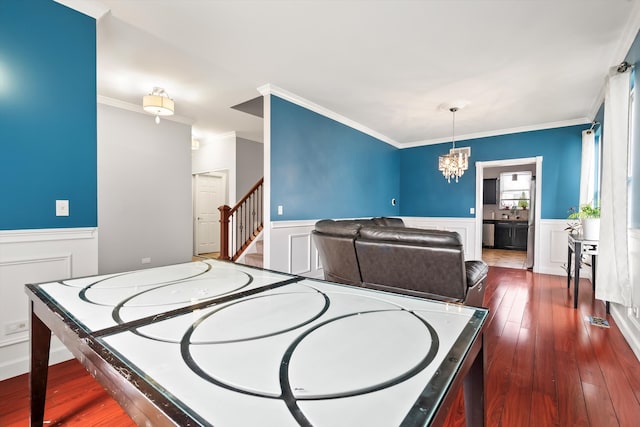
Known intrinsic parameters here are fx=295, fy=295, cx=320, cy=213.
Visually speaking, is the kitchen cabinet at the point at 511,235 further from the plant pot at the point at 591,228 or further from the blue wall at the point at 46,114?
the blue wall at the point at 46,114

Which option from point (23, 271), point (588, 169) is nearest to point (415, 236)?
point (23, 271)

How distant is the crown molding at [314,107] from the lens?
Answer: 12.2 ft

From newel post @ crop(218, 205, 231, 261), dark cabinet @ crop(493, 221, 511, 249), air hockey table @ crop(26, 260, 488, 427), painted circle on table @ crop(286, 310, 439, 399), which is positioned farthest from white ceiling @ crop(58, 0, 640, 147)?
dark cabinet @ crop(493, 221, 511, 249)

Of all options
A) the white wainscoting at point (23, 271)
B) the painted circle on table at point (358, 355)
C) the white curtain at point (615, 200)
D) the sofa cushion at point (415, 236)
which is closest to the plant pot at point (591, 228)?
the white curtain at point (615, 200)

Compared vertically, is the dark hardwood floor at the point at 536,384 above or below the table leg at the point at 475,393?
below

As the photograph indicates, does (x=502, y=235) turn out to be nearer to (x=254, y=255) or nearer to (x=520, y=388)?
(x=254, y=255)

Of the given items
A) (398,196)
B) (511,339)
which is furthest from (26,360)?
(398,196)

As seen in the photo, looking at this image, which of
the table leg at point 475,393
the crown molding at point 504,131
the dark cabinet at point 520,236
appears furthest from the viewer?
the dark cabinet at point 520,236

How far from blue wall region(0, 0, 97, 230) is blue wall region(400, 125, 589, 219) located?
5.94 metres

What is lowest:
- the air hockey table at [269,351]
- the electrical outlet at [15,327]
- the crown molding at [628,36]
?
the electrical outlet at [15,327]

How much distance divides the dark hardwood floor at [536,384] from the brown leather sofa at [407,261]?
529 mm

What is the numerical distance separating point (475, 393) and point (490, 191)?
8.74 meters

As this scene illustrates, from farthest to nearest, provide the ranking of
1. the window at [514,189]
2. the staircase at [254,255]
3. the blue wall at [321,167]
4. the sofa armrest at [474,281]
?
the window at [514,189], the staircase at [254,255], the blue wall at [321,167], the sofa armrest at [474,281]

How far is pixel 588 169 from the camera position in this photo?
4.55 metres
